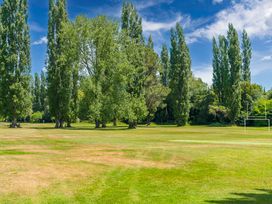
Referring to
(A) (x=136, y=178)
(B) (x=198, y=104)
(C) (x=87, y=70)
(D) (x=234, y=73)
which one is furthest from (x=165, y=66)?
(A) (x=136, y=178)

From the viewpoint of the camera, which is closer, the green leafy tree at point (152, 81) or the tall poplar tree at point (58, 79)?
the tall poplar tree at point (58, 79)

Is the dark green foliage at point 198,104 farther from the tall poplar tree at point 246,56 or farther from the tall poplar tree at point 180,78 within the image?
the tall poplar tree at point 246,56

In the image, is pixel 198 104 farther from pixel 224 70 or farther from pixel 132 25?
pixel 132 25

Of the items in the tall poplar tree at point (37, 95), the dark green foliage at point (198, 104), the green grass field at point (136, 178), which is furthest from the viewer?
the tall poplar tree at point (37, 95)

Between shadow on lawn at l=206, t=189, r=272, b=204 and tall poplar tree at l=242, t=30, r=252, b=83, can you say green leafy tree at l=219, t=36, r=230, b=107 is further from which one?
shadow on lawn at l=206, t=189, r=272, b=204

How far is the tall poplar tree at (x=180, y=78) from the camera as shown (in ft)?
267

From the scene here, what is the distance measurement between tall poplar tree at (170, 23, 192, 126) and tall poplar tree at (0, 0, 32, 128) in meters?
36.0

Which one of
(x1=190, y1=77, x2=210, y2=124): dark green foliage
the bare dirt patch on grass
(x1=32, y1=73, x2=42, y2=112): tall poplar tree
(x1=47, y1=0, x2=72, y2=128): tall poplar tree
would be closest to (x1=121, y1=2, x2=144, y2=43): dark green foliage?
(x1=47, y1=0, x2=72, y2=128): tall poplar tree

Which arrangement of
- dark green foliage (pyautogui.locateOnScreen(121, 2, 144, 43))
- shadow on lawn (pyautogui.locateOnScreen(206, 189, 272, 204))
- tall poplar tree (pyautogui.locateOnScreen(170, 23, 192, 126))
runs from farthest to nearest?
tall poplar tree (pyautogui.locateOnScreen(170, 23, 192, 126)), dark green foliage (pyautogui.locateOnScreen(121, 2, 144, 43)), shadow on lawn (pyautogui.locateOnScreen(206, 189, 272, 204))

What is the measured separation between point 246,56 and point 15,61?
71047 mm

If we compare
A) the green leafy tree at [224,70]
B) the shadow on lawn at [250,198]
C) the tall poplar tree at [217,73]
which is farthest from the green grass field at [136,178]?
the tall poplar tree at [217,73]

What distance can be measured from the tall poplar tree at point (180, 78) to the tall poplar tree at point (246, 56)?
2534 cm

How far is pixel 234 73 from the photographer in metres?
85.8

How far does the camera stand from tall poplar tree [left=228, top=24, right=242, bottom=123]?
274ft
